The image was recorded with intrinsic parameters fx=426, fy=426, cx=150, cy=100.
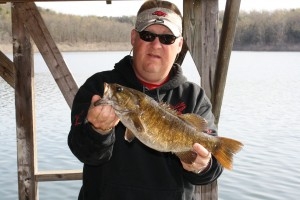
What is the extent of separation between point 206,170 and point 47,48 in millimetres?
2713

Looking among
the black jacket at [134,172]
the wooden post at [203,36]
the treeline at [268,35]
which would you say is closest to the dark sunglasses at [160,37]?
the black jacket at [134,172]

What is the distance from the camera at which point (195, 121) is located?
3125mm

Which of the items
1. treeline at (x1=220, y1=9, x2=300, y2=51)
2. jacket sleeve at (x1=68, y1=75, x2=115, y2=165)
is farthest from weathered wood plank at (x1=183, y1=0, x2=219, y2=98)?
treeline at (x1=220, y1=9, x2=300, y2=51)

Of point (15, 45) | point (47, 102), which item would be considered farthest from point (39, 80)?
point (15, 45)

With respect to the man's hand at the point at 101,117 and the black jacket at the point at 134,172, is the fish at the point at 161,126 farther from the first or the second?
the black jacket at the point at 134,172

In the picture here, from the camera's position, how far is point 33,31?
199 inches

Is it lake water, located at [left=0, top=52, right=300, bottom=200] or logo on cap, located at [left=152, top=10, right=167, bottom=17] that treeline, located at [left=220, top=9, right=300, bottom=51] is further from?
logo on cap, located at [left=152, top=10, right=167, bottom=17]

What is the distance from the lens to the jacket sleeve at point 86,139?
292cm

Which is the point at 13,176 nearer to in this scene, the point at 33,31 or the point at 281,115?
the point at 33,31

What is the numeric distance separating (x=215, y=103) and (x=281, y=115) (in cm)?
1495

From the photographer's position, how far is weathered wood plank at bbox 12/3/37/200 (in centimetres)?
515

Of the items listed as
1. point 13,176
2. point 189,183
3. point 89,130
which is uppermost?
point 89,130

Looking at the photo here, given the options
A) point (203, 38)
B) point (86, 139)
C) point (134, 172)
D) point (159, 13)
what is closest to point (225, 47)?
point (203, 38)

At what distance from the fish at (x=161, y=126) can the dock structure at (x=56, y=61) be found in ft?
4.89
